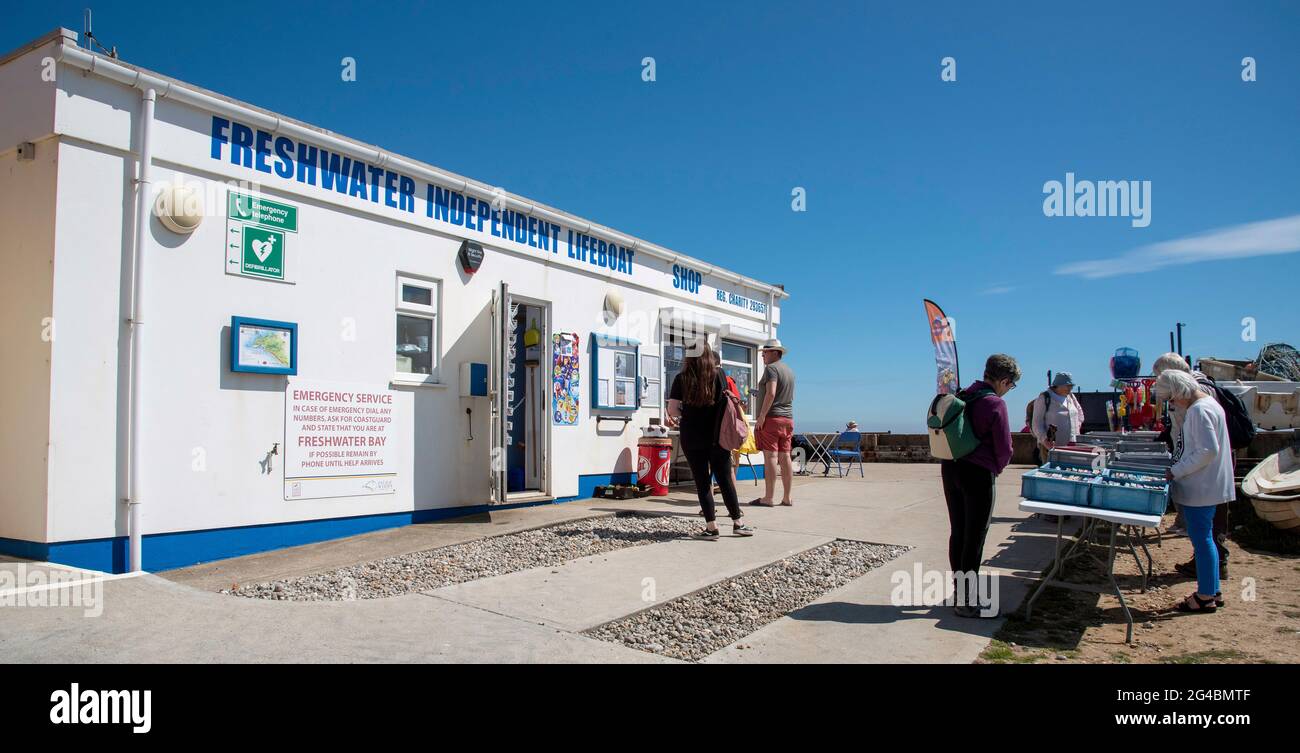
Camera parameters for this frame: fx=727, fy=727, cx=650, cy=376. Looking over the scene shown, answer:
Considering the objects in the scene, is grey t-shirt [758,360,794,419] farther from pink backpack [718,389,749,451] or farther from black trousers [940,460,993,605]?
black trousers [940,460,993,605]

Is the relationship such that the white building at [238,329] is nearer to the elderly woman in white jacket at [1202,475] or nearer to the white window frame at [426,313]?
the white window frame at [426,313]

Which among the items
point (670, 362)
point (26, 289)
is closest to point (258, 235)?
point (26, 289)

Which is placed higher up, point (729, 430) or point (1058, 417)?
point (1058, 417)

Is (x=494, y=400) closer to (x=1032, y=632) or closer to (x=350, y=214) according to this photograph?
(x=350, y=214)

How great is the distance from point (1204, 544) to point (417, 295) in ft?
23.1

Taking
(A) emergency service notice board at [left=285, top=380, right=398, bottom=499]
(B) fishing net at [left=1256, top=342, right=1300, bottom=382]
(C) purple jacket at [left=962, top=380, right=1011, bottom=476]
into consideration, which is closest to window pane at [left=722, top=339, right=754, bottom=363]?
(A) emergency service notice board at [left=285, top=380, right=398, bottom=499]

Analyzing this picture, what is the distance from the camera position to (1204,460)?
4543mm

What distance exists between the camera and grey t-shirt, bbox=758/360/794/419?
8.86 m

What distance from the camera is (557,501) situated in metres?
9.22

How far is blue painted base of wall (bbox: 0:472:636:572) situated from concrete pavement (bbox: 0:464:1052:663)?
0.16 m

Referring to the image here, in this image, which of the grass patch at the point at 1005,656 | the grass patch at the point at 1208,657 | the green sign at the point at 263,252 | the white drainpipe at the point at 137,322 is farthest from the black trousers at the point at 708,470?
the white drainpipe at the point at 137,322

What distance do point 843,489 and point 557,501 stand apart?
472cm

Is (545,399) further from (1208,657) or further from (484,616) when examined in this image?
(1208,657)
